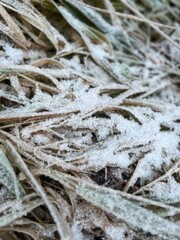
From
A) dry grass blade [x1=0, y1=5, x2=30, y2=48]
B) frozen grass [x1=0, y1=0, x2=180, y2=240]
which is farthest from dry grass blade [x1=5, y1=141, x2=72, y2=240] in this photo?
dry grass blade [x1=0, y1=5, x2=30, y2=48]

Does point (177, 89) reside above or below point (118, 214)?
above

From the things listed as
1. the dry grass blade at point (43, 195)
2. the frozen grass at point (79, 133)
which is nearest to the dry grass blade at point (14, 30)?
the frozen grass at point (79, 133)

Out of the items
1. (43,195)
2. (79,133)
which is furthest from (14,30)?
(43,195)

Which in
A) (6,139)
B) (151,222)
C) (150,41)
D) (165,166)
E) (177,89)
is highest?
(150,41)

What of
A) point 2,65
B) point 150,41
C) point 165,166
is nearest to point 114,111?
point 165,166

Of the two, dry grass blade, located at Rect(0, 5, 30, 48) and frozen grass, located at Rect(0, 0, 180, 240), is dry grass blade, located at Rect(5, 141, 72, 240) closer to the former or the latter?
frozen grass, located at Rect(0, 0, 180, 240)

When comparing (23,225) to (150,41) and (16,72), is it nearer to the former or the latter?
(16,72)

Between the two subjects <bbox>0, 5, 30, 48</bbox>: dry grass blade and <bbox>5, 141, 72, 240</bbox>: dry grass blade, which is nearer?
<bbox>5, 141, 72, 240</bbox>: dry grass blade

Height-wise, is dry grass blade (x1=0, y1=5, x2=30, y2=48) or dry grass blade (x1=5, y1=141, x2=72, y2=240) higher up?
dry grass blade (x1=0, y1=5, x2=30, y2=48)
